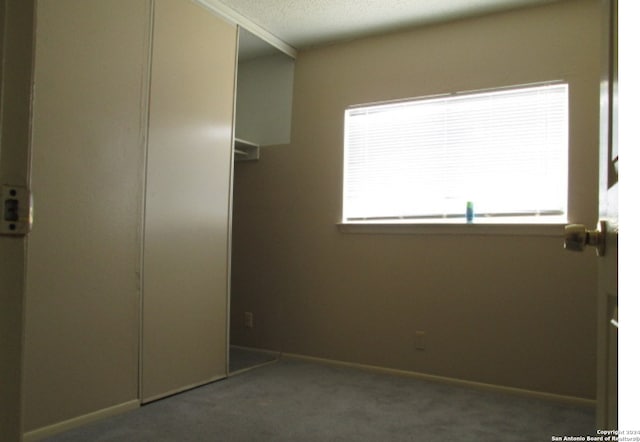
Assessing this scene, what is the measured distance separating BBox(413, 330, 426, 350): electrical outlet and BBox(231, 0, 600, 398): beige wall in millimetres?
50

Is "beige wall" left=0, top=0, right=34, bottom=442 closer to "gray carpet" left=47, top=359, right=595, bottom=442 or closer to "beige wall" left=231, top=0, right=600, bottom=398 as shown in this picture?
"gray carpet" left=47, top=359, right=595, bottom=442

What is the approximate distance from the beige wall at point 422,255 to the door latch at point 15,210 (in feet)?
10.1

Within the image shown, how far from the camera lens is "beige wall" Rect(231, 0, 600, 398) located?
3.08 metres

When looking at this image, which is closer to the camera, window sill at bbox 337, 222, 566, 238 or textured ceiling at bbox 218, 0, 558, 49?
window sill at bbox 337, 222, 566, 238

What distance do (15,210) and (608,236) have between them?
0.93m

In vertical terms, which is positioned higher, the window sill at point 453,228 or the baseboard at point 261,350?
the window sill at point 453,228

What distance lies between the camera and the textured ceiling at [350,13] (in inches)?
130

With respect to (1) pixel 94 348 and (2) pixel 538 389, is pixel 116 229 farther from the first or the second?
(2) pixel 538 389

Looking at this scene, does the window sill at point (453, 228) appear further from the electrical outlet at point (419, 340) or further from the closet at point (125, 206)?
the closet at point (125, 206)

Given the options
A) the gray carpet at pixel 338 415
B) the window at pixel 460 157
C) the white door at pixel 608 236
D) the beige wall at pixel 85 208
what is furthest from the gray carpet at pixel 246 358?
the white door at pixel 608 236

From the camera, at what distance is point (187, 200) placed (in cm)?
313

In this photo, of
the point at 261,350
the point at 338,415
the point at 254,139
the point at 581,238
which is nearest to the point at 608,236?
the point at 581,238

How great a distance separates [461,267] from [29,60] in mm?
3126

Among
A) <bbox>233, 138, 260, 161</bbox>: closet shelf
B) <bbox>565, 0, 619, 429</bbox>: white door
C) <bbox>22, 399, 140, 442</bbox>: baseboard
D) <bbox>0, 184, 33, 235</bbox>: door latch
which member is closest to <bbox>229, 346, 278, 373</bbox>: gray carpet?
<bbox>22, 399, 140, 442</bbox>: baseboard
